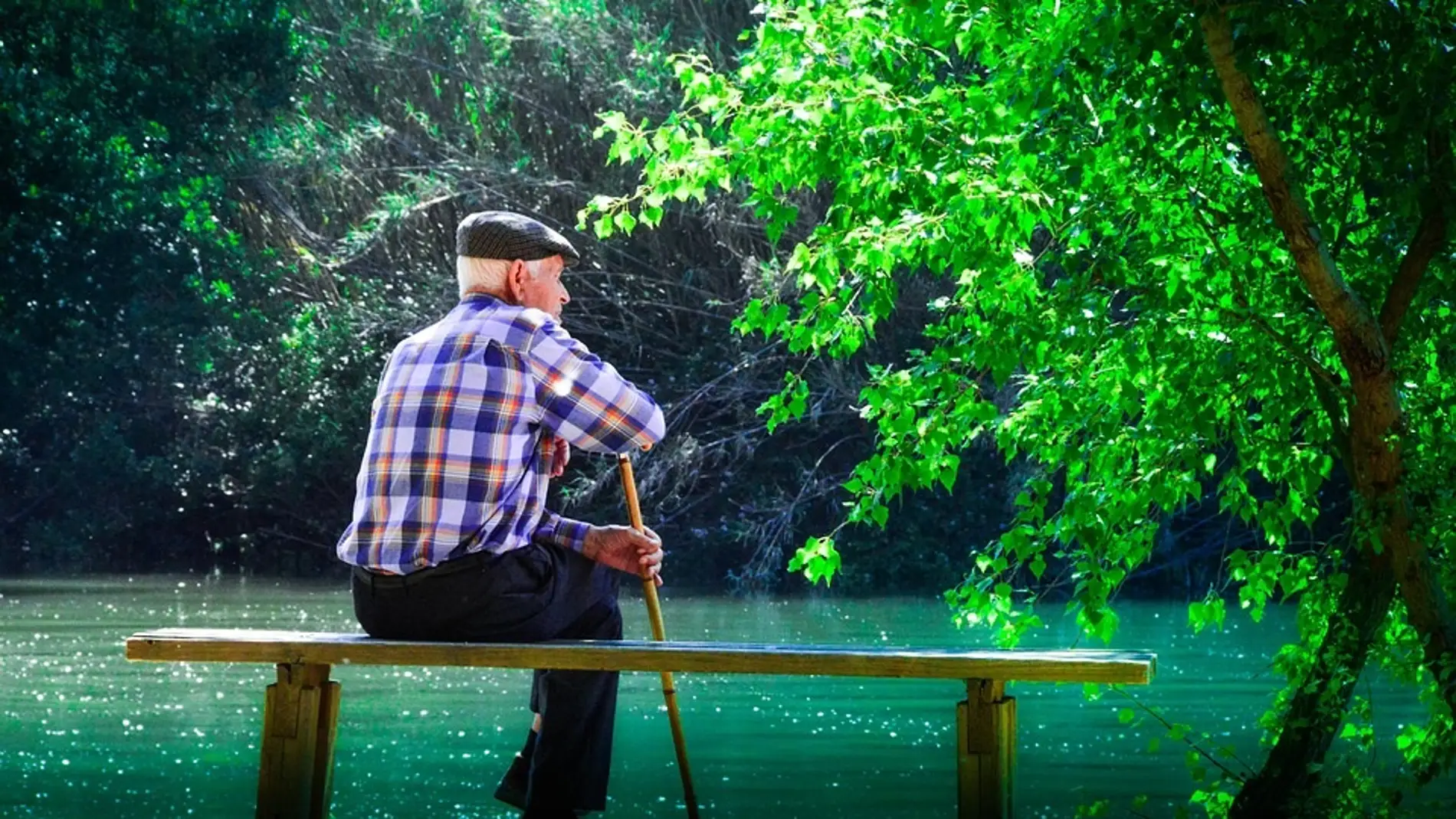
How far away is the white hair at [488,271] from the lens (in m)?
5.29

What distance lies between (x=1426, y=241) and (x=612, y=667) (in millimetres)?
2255

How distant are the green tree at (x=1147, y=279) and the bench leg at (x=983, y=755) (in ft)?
3.29

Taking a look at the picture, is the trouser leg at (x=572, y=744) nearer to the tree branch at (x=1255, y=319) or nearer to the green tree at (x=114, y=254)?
the tree branch at (x=1255, y=319)

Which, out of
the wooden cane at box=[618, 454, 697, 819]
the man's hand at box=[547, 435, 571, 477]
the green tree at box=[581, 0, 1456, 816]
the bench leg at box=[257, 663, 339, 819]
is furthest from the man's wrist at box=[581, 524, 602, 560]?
the green tree at box=[581, 0, 1456, 816]

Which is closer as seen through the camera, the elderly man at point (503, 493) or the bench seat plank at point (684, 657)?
the bench seat plank at point (684, 657)

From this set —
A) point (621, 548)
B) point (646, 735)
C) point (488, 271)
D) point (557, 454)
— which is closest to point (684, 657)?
point (621, 548)

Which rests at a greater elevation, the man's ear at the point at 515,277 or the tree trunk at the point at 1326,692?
the man's ear at the point at 515,277

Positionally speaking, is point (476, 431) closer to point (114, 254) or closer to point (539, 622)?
point (539, 622)

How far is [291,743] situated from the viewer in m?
5.10

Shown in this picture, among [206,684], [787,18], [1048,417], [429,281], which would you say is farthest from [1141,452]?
[429,281]

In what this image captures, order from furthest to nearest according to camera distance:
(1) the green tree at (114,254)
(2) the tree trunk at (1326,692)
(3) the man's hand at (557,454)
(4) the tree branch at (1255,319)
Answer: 1. (1) the green tree at (114,254)
2. (2) the tree trunk at (1326,692)
3. (4) the tree branch at (1255,319)
4. (3) the man's hand at (557,454)

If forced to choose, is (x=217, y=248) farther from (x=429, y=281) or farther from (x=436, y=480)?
(x=436, y=480)

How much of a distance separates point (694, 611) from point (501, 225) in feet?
43.3

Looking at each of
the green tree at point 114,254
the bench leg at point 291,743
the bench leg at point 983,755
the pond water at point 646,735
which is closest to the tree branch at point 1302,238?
the pond water at point 646,735
